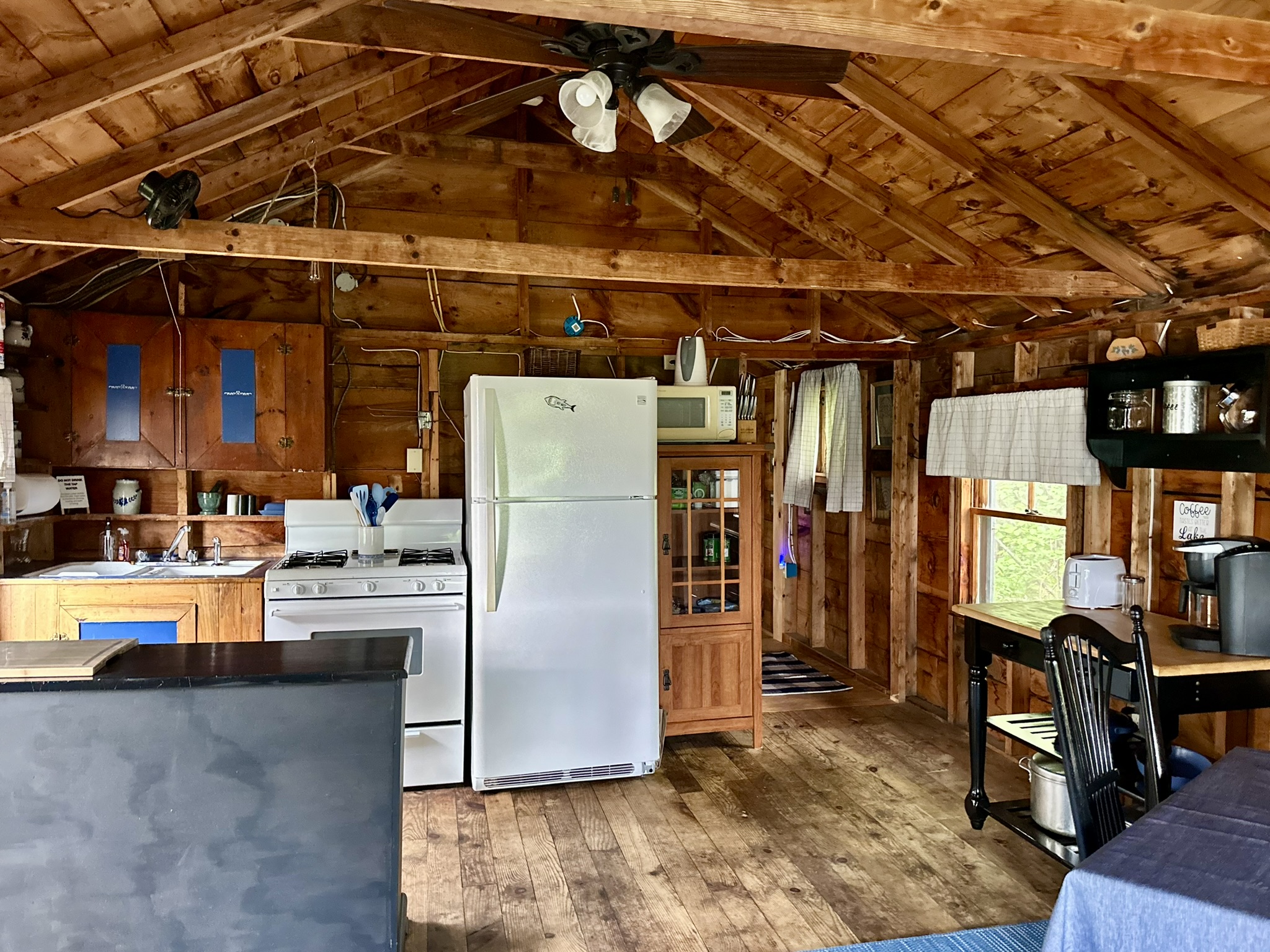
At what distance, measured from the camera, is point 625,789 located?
374 cm

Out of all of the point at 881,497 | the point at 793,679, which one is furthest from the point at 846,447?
the point at 793,679

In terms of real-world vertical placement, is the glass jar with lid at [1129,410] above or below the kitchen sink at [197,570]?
above

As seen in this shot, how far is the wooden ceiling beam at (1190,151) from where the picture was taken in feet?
8.64

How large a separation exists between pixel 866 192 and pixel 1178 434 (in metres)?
1.64

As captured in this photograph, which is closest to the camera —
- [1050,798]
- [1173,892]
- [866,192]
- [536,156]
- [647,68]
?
[1173,892]

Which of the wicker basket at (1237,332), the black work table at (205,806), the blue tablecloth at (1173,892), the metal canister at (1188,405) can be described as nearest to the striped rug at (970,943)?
the blue tablecloth at (1173,892)

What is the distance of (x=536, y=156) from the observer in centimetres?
456

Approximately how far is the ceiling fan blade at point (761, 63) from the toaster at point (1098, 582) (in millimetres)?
2037

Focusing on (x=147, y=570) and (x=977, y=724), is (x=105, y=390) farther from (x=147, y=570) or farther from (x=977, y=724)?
(x=977, y=724)

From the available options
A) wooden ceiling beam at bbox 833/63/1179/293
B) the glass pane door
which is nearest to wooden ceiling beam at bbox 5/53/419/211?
wooden ceiling beam at bbox 833/63/1179/293

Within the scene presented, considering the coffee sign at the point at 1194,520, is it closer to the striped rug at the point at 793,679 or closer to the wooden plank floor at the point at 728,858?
the wooden plank floor at the point at 728,858

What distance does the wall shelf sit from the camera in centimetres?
278

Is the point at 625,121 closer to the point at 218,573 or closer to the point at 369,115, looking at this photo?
the point at 369,115

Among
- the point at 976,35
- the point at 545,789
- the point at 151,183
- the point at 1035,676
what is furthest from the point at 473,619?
the point at 976,35
